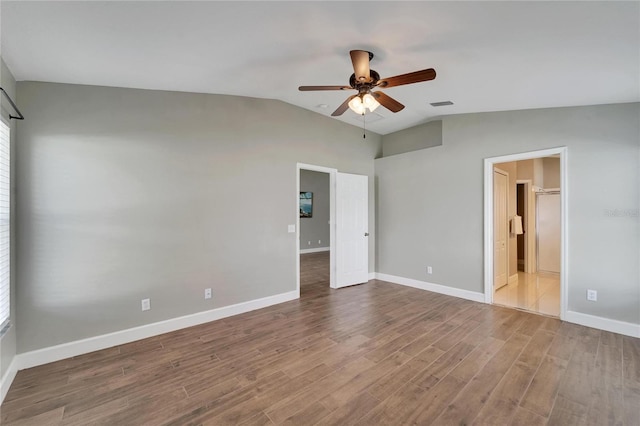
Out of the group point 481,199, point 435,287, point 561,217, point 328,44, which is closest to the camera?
point 328,44

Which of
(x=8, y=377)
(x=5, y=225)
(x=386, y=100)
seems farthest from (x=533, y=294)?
(x=5, y=225)

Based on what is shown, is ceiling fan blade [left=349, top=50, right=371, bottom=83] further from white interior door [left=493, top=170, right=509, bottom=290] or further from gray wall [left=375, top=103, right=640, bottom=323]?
white interior door [left=493, top=170, right=509, bottom=290]

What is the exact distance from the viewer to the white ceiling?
1.80 m

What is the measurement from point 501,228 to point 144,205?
576cm

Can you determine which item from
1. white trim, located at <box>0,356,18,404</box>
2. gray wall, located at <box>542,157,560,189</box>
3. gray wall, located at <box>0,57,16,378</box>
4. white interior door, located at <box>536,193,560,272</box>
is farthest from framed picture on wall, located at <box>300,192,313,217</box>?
white trim, located at <box>0,356,18,404</box>

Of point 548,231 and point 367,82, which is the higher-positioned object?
point 367,82

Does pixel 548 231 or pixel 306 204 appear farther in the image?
pixel 306 204

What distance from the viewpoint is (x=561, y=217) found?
3.54 m

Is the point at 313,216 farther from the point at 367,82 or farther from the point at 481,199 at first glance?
the point at 367,82

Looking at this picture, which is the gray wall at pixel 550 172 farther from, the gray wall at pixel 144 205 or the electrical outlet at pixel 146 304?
the electrical outlet at pixel 146 304

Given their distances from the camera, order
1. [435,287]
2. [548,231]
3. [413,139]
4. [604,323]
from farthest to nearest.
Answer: [548,231] → [413,139] → [435,287] → [604,323]

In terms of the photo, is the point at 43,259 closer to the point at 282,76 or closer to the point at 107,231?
the point at 107,231

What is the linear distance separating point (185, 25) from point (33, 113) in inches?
74.3

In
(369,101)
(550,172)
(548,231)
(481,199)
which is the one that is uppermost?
(369,101)
